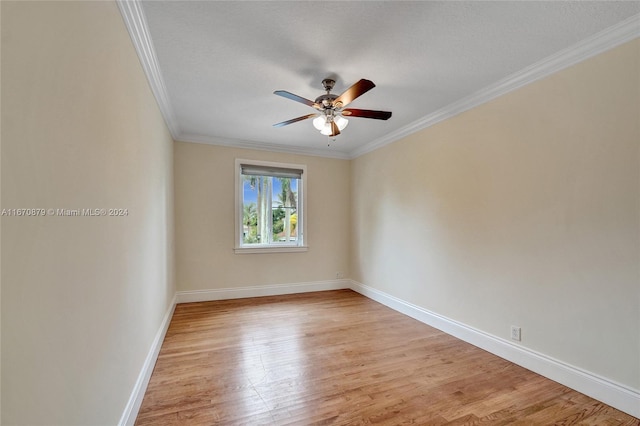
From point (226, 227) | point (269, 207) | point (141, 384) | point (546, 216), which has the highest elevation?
point (269, 207)

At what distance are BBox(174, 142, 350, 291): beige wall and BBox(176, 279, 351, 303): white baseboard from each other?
68 millimetres

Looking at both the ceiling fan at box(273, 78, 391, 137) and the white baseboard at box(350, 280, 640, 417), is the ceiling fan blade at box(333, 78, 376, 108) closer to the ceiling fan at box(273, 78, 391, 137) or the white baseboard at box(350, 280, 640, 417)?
the ceiling fan at box(273, 78, 391, 137)

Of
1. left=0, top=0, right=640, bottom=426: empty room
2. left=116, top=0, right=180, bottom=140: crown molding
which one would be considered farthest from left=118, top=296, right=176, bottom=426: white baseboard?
left=116, top=0, right=180, bottom=140: crown molding

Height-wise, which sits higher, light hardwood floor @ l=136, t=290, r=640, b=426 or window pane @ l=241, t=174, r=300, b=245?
window pane @ l=241, t=174, r=300, b=245

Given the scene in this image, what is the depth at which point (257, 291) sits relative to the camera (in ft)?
15.1

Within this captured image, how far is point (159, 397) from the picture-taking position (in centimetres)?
199

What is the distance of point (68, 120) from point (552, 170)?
3.04 m

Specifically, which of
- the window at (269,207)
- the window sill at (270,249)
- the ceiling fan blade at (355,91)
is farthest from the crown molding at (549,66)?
the window sill at (270,249)

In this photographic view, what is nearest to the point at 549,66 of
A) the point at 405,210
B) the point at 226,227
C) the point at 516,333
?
the point at 405,210

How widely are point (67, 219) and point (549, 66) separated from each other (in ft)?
10.6

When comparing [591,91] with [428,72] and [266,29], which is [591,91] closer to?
[428,72]

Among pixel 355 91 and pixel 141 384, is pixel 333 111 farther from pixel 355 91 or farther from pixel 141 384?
pixel 141 384

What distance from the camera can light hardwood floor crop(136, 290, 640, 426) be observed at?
182 centimetres

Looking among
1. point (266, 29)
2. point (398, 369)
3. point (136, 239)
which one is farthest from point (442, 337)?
point (266, 29)
